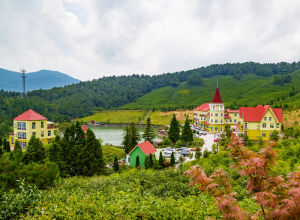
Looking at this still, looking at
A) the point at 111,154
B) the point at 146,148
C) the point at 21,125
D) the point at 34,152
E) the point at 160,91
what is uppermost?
the point at 160,91

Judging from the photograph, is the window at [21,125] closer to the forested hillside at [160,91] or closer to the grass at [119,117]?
the forested hillside at [160,91]

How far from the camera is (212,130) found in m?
42.7

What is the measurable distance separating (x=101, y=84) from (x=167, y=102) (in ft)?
193

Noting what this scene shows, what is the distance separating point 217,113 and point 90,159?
1161 inches

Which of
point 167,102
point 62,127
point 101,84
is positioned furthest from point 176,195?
point 101,84

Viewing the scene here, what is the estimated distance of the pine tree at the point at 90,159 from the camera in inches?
720

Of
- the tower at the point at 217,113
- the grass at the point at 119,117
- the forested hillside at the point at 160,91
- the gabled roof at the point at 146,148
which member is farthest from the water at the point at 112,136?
the forested hillside at the point at 160,91

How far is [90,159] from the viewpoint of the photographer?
18.5 m

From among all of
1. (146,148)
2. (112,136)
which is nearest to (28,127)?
(146,148)

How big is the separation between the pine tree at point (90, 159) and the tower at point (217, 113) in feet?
92.8

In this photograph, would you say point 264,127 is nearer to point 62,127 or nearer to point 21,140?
point 21,140

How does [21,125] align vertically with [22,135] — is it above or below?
above

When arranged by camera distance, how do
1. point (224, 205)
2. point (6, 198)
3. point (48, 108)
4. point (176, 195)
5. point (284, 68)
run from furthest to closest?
point (284, 68) < point (48, 108) < point (176, 195) < point (6, 198) < point (224, 205)

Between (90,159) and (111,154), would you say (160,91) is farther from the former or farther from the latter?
(90,159)
